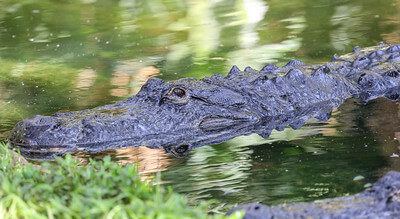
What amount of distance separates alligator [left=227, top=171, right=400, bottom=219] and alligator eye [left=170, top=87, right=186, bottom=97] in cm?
299

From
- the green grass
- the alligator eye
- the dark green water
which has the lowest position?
the dark green water

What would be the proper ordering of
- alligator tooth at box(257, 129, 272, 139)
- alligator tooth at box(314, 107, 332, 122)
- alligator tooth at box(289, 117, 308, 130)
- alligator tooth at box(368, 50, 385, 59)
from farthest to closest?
alligator tooth at box(368, 50, 385, 59), alligator tooth at box(314, 107, 332, 122), alligator tooth at box(289, 117, 308, 130), alligator tooth at box(257, 129, 272, 139)

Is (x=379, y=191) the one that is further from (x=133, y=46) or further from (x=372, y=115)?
(x=133, y=46)

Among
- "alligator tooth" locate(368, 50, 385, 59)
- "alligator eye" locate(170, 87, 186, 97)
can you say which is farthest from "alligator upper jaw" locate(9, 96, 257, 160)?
"alligator tooth" locate(368, 50, 385, 59)

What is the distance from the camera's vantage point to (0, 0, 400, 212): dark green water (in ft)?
15.7

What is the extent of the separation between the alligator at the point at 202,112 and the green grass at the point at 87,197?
6.28ft

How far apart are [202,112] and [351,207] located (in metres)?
3.08

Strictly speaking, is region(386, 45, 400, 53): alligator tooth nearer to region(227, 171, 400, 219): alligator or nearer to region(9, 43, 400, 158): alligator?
region(9, 43, 400, 158): alligator

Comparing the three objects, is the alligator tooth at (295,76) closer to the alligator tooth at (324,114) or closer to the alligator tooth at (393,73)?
the alligator tooth at (324,114)

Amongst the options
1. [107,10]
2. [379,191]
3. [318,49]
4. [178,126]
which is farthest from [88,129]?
[107,10]

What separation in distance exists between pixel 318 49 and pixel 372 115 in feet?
11.8

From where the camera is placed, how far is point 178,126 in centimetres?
620

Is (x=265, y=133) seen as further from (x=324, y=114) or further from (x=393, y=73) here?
(x=393, y=73)

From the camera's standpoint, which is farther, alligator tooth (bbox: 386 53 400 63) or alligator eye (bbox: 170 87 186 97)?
alligator tooth (bbox: 386 53 400 63)
